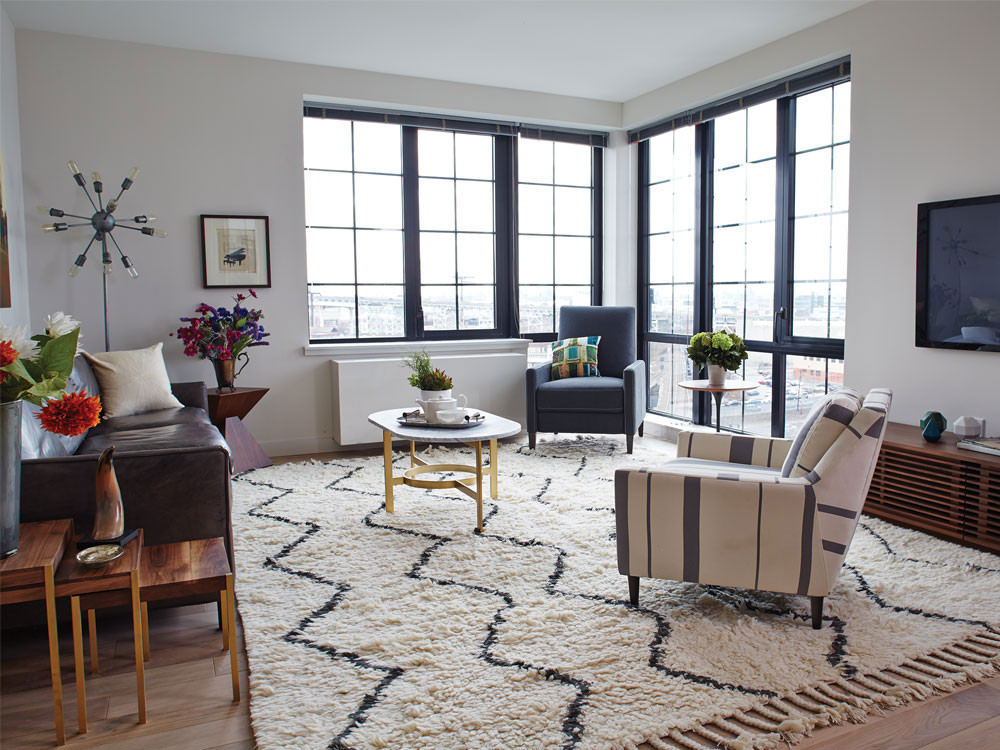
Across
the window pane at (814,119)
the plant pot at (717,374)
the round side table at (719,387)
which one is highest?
the window pane at (814,119)

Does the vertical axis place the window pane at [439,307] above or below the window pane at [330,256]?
below

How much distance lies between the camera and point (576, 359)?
548 centimetres

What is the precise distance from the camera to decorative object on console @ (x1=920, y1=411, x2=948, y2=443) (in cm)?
348

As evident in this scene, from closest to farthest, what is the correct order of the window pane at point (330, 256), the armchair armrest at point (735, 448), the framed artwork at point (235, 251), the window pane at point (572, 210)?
the armchair armrest at point (735, 448)
the framed artwork at point (235, 251)
the window pane at point (330, 256)
the window pane at point (572, 210)

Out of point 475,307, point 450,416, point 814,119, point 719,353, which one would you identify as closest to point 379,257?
point 475,307

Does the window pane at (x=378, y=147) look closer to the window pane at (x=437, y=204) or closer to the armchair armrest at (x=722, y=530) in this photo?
the window pane at (x=437, y=204)

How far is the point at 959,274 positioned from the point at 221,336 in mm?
4077

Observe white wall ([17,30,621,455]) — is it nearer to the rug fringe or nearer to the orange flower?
the orange flower

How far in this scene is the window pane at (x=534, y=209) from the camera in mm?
6066

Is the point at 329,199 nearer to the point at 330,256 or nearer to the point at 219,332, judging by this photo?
the point at 330,256

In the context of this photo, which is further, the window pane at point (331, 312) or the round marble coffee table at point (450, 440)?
the window pane at point (331, 312)

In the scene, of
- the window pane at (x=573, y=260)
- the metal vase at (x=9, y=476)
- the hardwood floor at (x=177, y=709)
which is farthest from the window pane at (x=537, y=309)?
the metal vase at (x=9, y=476)

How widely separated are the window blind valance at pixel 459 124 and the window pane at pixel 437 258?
2.64ft

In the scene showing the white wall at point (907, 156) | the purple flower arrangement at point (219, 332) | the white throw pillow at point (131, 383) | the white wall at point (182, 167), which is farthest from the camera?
the purple flower arrangement at point (219, 332)
